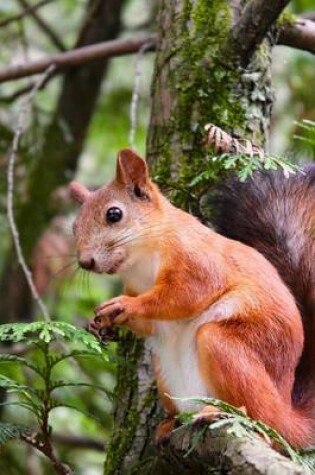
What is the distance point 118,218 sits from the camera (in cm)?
229

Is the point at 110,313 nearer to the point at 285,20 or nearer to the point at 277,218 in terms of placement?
the point at 277,218

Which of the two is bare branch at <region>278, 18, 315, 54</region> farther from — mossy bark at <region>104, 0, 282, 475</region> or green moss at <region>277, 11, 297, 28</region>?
mossy bark at <region>104, 0, 282, 475</region>

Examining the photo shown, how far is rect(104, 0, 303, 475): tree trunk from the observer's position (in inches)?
97.7

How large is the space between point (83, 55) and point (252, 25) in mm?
935

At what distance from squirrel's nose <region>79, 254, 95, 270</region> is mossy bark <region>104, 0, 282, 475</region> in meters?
0.43

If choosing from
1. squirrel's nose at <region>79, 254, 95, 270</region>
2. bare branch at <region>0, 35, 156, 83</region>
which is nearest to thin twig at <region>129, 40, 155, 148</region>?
bare branch at <region>0, 35, 156, 83</region>

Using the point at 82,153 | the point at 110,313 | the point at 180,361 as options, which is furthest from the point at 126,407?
the point at 82,153

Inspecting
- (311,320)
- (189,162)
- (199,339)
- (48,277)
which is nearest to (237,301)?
(199,339)

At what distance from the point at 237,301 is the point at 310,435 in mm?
314

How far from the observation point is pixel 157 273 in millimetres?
2230

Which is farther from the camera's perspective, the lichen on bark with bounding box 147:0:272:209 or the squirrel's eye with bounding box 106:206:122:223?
the lichen on bark with bounding box 147:0:272:209

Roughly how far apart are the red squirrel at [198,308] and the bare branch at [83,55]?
1034 millimetres

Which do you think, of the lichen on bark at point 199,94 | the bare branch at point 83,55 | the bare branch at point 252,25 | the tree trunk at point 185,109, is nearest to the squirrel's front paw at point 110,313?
the tree trunk at point 185,109

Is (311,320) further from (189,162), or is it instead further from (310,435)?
(189,162)
